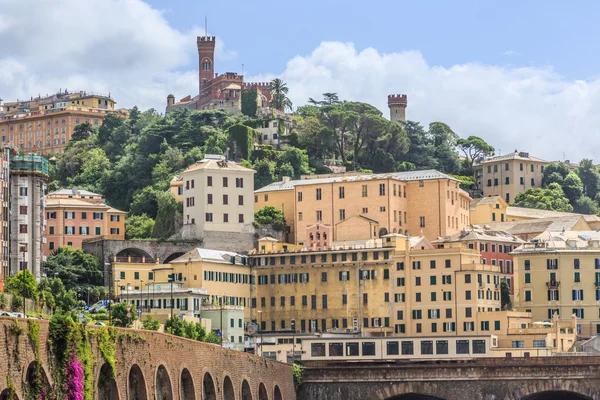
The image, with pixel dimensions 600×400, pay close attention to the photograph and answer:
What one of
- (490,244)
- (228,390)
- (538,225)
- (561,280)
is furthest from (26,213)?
(538,225)

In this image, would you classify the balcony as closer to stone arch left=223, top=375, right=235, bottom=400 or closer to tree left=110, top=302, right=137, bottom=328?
tree left=110, top=302, right=137, bottom=328

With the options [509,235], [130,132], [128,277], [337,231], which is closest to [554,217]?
[509,235]

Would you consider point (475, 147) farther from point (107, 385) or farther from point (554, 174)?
point (107, 385)

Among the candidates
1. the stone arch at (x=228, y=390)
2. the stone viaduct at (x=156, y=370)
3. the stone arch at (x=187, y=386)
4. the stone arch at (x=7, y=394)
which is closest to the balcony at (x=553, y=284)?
the stone viaduct at (x=156, y=370)

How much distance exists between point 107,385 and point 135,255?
73.9 meters

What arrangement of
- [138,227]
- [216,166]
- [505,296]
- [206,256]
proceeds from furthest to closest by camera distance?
[138,227] < [216,166] < [505,296] < [206,256]

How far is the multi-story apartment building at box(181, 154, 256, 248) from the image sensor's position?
13925cm

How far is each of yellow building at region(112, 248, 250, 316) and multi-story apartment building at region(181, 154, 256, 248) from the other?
725 centimetres

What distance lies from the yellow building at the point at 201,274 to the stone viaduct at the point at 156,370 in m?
21.9

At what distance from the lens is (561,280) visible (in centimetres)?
12675

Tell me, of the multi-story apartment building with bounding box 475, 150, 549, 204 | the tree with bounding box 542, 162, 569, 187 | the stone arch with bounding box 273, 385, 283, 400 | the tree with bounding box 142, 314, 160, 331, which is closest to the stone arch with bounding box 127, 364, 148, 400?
the tree with bounding box 142, 314, 160, 331

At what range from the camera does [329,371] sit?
106500mm

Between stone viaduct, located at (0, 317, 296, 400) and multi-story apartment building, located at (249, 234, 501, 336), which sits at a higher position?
multi-story apartment building, located at (249, 234, 501, 336)

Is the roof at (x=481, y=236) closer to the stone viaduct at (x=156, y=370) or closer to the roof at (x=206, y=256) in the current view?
the roof at (x=206, y=256)
